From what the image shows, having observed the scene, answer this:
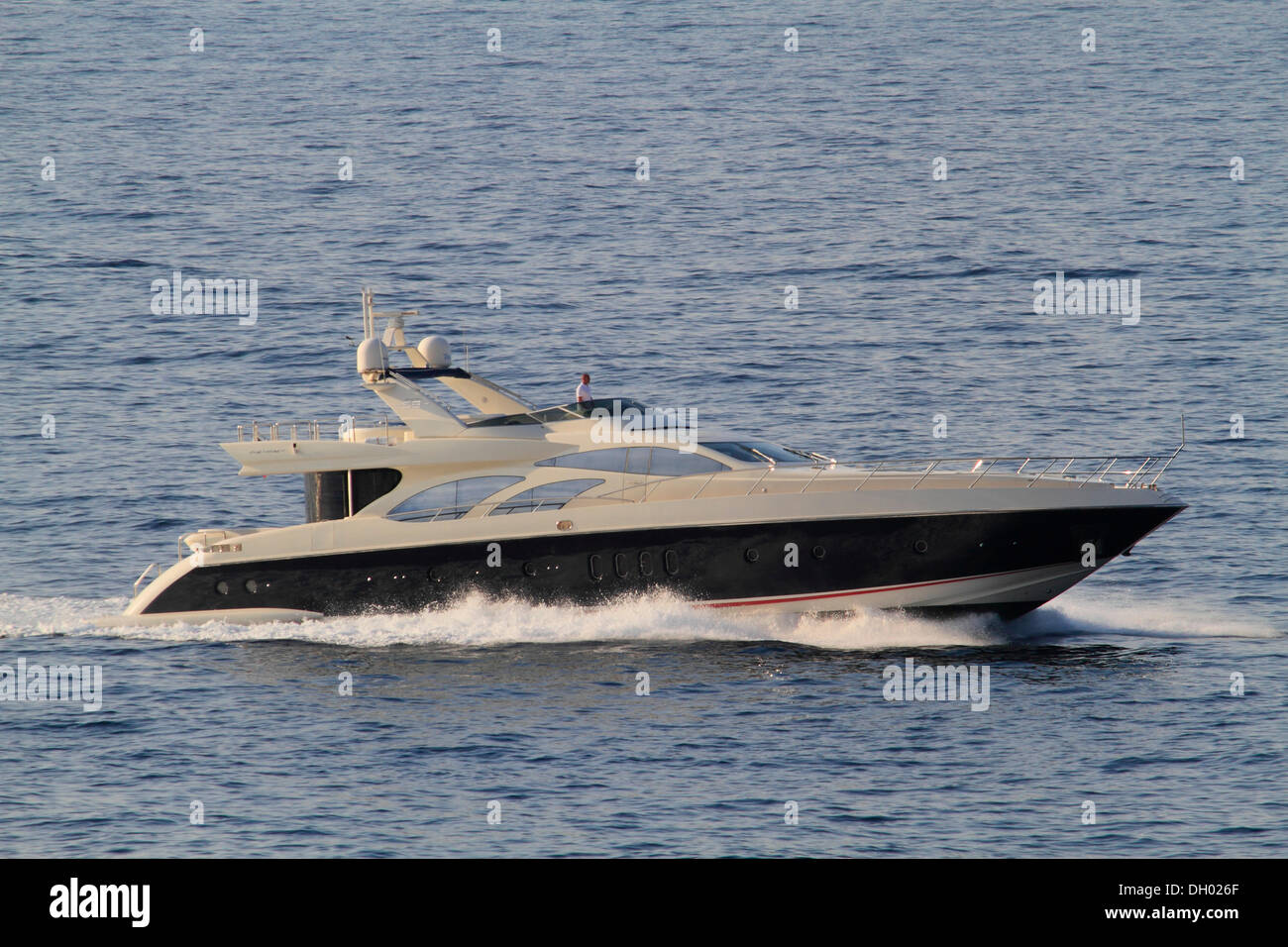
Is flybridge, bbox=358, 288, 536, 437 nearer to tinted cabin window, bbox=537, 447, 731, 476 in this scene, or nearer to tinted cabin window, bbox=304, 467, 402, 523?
tinted cabin window, bbox=304, 467, 402, 523

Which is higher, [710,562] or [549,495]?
[549,495]

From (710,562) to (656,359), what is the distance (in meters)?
18.9

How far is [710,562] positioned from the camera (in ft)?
78.5

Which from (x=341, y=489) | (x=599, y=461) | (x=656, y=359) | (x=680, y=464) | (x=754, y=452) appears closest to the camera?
(x=680, y=464)

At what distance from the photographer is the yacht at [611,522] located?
2325 cm

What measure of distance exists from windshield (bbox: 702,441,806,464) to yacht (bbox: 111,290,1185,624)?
0.15 feet

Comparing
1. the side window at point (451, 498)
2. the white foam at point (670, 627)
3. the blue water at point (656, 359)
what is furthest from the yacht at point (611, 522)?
the blue water at point (656, 359)

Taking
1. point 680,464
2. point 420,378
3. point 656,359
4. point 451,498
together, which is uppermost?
point 656,359

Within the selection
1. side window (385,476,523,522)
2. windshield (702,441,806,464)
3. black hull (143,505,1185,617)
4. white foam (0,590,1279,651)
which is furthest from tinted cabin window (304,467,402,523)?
windshield (702,441,806,464)

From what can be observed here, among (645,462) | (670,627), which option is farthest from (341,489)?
(670,627)

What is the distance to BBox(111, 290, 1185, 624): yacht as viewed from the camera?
76.3ft

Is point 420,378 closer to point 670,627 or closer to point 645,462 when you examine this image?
point 645,462

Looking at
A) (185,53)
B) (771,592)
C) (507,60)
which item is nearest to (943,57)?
(507,60)

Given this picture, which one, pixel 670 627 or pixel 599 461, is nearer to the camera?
pixel 670 627
